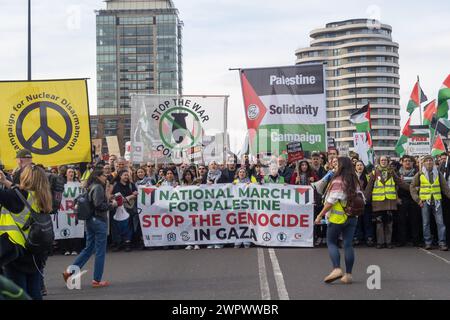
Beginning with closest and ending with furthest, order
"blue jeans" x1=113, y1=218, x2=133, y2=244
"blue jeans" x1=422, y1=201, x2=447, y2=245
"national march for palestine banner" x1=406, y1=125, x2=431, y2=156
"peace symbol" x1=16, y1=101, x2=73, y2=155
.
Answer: "peace symbol" x1=16, y1=101, x2=73, y2=155 < "blue jeans" x1=422, y1=201, x2=447, y2=245 < "blue jeans" x1=113, y1=218, x2=133, y2=244 < "national march for palestine banner" x1=406, y1=125, x2=431, y2=156

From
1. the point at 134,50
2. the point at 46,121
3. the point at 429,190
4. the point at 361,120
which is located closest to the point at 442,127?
the point at 361,120

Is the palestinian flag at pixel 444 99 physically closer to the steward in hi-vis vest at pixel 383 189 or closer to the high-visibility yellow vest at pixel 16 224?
the steward in hi-vis vest at pixel 383 189

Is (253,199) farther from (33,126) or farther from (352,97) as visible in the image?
(352,97)

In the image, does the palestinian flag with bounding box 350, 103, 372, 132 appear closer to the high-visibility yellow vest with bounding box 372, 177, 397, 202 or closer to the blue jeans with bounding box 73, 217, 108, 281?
the high-visibility yellow vest with bounding box 372, 177, 397, 202

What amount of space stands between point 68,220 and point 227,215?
3.14m

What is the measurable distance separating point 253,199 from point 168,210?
1699mm

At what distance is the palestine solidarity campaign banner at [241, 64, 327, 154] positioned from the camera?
15258 mm

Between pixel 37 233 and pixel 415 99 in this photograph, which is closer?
pixel 37 233

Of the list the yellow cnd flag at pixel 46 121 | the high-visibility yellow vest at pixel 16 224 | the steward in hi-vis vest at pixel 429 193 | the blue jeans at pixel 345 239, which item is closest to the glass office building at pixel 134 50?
the steward in hi-vis vest at pixel 429 193

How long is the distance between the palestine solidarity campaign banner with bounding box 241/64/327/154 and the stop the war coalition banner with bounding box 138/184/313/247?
1.33m

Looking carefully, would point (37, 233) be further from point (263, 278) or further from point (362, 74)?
point (362, 74)

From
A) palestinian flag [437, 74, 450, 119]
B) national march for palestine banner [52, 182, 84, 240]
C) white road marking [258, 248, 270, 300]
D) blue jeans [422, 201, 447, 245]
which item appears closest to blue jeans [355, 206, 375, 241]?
blue jeans [422, 201, 447, 245]

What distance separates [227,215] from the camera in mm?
14328
